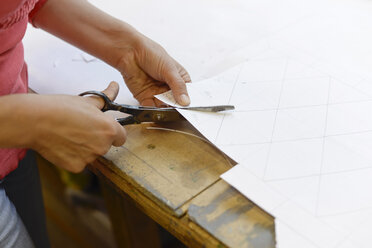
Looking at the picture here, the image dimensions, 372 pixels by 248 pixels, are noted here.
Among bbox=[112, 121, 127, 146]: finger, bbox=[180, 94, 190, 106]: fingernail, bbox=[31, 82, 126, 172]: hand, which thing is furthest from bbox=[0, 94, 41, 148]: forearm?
bbox=[180, 94, 190, 106]: fingernail

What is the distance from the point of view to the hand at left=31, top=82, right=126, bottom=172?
0.57 meters

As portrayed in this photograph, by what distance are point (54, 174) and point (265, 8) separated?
3.34 ft

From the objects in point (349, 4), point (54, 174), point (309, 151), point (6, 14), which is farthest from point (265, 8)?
point (54, 174)

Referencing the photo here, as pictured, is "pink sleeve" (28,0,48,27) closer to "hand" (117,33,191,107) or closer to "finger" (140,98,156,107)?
"hand" (117,33,191,107)

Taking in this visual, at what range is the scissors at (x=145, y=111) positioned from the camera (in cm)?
68

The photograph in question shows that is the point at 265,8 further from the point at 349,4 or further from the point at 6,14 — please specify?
the point at 6,14

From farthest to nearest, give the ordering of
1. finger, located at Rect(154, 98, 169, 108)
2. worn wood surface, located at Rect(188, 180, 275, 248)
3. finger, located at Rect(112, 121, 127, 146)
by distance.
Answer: finger, located at Rect(154, 98, 169, 108) → finger, located at Rect(112, 121, 127, 146) → worn wood surface, located at Rect(188, 180, 275, 248)

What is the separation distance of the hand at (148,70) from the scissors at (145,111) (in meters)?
0.08

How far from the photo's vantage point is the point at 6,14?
0.61 metres

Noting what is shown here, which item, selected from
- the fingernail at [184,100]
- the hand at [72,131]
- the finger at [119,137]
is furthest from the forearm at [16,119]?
the fingernail at [184,100]

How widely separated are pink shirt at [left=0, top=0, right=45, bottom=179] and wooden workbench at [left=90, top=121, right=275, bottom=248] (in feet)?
0.52

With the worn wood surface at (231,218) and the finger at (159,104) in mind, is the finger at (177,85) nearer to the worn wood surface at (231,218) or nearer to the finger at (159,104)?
the finger at (159,104)

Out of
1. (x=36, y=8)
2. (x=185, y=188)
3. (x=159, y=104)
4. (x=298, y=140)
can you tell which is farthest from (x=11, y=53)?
(x=298, y=140)

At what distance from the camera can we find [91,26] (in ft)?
2.70
